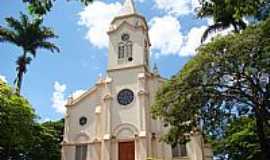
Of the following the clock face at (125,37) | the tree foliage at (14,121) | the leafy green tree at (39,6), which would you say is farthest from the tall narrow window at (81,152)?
the leafy green tree at (39,6)

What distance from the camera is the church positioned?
30422mm

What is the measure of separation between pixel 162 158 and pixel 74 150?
27.4 ft

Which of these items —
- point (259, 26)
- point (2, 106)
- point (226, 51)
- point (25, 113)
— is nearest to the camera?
point (259, 26)

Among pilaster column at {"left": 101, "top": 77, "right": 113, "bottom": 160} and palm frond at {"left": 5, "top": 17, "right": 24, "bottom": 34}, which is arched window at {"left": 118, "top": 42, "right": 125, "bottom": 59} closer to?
pilaster column at {"left": 101, "top": 77, "right": 113, "bottom": 160}

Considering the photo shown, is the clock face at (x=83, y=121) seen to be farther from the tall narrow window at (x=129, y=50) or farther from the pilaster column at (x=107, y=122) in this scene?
the tall narrow window at (x=129, y=50)

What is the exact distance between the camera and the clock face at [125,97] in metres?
33.3

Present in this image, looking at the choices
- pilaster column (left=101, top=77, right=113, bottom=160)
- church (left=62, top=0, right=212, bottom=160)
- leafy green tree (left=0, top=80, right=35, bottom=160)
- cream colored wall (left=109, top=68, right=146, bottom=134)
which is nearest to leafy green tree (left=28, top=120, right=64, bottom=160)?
church (left=62, top=0, right=212, bottom=160)

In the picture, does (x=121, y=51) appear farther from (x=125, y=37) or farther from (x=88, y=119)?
(x=88, y=119)

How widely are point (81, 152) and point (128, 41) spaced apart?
12.5 metres

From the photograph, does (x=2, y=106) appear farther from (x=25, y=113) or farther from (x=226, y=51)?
(x=226, y=51)

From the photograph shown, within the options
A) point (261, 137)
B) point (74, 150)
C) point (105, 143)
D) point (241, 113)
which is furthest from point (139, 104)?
point (261, 137)

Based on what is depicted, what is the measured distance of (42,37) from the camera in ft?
111

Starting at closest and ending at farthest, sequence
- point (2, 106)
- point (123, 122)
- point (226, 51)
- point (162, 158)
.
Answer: point (226, 51) → point (2, 106) → point (162, 158) → point (123, 122)

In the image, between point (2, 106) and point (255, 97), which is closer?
point (255, 97)
